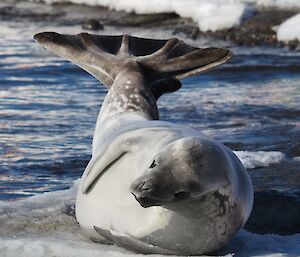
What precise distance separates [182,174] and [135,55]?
237cm

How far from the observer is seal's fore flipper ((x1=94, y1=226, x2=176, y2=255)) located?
13.5ft

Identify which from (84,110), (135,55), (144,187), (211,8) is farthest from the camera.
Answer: (211,8)

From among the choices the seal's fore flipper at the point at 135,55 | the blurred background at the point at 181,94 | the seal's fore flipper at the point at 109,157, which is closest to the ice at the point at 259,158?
the blurred background at the point at 181,94

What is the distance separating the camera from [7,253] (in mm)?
4195

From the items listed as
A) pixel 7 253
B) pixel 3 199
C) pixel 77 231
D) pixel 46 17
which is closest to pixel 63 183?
pixel 3 199

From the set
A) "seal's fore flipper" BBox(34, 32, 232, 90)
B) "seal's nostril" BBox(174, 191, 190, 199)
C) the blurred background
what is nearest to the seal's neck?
"seal's fore flipper" BBox(34, 32, 232, 90)

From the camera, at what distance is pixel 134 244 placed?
164 inches

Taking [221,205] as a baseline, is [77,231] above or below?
below

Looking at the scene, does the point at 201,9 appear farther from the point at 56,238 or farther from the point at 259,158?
the point at 56,238

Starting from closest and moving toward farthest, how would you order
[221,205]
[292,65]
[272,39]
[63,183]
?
[221,205] → [63,183] → [292,65] → [272,39]

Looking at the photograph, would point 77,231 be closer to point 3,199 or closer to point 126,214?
point 126,214

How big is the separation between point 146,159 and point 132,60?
175 cm

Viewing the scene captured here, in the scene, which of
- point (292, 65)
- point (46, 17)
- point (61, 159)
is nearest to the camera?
point (61, 159)

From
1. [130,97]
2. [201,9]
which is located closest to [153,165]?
[130,97]
